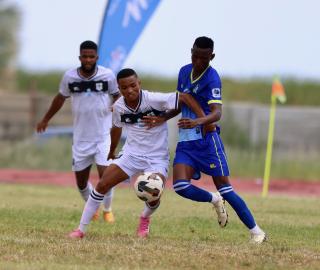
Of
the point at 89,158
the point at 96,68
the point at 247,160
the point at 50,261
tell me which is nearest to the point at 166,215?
the point at 89,158

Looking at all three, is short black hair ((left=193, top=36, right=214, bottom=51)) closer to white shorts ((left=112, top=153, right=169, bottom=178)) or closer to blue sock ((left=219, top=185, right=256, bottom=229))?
white shorts ((left=112, top=153, right=169, bottom=178))

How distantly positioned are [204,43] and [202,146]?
1.09 metres

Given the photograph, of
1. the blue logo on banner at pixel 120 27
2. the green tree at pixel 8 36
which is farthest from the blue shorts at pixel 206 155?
the green tree at pixel 8 36

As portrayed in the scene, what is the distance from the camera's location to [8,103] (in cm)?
3459

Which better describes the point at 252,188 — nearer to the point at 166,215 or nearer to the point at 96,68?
the point at 166,215

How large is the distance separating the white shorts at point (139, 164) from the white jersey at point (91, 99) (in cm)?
228

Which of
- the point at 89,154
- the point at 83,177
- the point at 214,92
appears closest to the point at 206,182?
the point at 83,177

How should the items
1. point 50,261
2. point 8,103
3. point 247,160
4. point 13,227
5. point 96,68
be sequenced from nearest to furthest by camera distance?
point 50,261 → point 13,227 → point 96,68 → point 247,160 → point 8,103

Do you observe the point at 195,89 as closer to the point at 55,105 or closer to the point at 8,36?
the point at 55,105

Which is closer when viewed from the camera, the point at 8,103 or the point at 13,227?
the point at 13,227

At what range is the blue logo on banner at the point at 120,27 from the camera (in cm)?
1977

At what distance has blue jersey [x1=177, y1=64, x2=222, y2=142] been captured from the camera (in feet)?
35.5

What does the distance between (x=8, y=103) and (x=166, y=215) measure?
67.4 feet

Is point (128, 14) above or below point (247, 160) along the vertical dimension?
above
